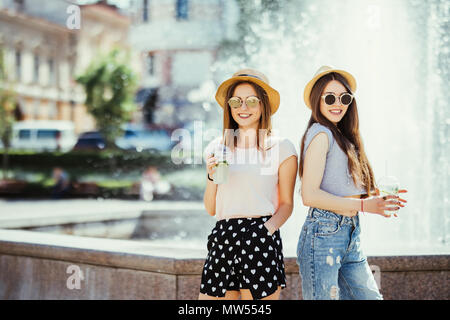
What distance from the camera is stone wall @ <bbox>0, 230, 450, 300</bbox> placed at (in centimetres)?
402

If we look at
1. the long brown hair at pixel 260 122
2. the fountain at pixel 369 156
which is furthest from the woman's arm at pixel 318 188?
the fountain at pixel 369 156

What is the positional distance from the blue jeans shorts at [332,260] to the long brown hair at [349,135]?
0.20m

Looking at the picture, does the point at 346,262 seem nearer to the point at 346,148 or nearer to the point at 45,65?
the point at 346,148

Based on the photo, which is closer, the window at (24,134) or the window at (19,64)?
the window at (24,134)

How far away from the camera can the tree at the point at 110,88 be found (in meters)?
27.7

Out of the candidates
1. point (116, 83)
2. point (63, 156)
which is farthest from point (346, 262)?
point (116, 83)

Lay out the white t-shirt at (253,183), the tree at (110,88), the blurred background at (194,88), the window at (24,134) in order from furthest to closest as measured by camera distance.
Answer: the tree at (110,88) < the window at (24,134) < the blurred background at (194,88) < the white t-shirt at (253,183)

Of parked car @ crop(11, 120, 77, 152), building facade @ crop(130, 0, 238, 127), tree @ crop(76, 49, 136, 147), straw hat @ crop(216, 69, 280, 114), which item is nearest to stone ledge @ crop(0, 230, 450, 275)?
→ straw hat @ crop(216, 69, 280, 114)

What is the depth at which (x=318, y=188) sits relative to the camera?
9.09 ft

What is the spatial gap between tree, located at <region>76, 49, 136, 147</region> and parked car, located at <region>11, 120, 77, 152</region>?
1.69 meters

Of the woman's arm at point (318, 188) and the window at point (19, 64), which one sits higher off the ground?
the window at point (19, 64)

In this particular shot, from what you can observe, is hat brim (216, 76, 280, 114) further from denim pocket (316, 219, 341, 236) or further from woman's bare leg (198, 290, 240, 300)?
woman's bare leg (198, 290, 240, 300)

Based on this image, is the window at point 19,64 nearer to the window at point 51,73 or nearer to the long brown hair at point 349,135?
the window at point 51,73
